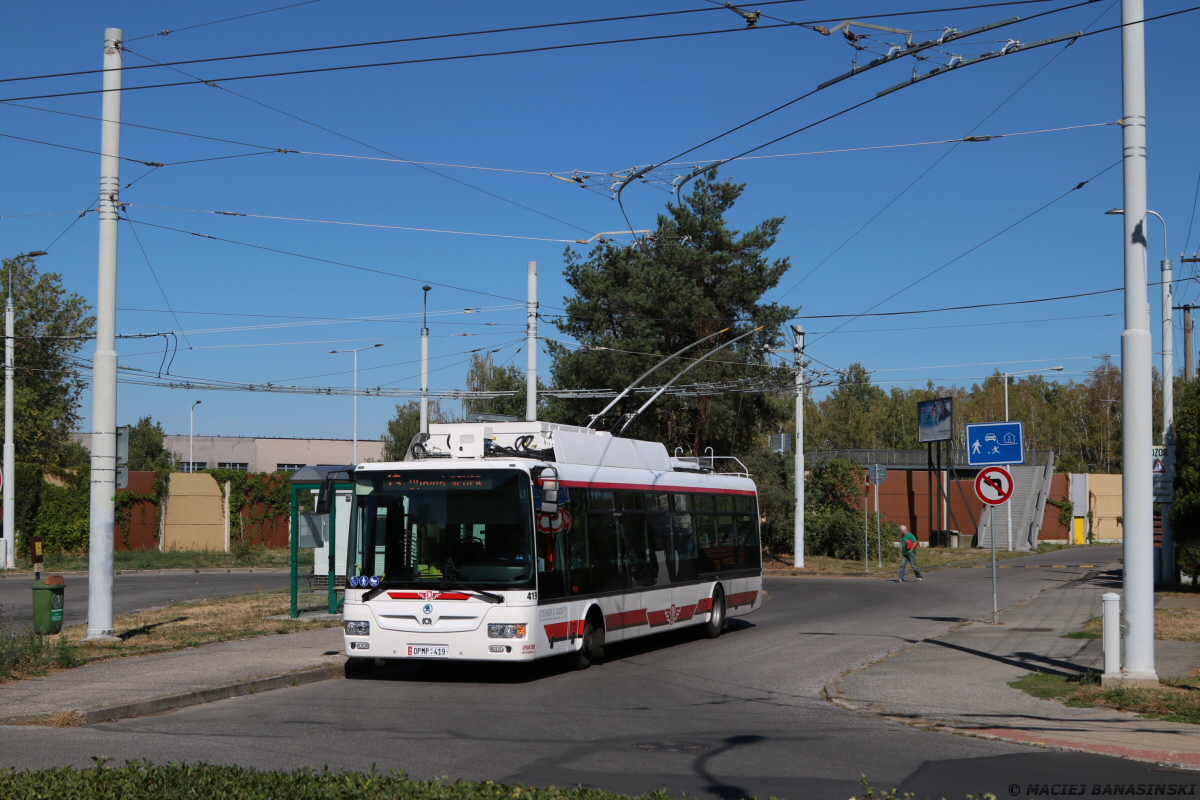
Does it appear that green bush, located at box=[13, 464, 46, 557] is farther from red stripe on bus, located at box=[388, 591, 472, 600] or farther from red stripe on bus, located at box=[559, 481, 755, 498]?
red stripe on bus, located at box=[388, 591, 472, 600]

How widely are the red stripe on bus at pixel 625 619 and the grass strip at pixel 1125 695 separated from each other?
5231mm

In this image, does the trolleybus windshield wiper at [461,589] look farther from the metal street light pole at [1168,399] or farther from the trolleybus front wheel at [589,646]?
the metal street light pole at [1168,399]

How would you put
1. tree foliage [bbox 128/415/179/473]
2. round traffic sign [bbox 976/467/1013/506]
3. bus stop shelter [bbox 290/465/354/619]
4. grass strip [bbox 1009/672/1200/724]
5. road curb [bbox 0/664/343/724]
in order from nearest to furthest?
road curb [bbox 0/664/343/724], grass strip [bbox 1009/672/1200/724], round traffic sign [bbox 976/467/1013/506], bus stop shelter [bbox 290/465/354/619], tree foliage [bbox 128/415/179/473]

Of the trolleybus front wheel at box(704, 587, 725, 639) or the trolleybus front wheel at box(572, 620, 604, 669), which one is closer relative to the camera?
the trolleybus front wheel at box(572, 620, 604, 669)

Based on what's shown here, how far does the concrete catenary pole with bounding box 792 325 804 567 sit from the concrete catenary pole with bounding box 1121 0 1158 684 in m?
24.7

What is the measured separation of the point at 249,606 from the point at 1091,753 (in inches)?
739

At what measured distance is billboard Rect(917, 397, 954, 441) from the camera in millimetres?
56250

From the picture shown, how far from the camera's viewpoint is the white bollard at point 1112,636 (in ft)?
40.5

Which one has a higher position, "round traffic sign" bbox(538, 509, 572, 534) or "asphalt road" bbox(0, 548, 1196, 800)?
"round traffic sign" bbox(538, 509, 572, 534)

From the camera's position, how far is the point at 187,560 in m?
43.1

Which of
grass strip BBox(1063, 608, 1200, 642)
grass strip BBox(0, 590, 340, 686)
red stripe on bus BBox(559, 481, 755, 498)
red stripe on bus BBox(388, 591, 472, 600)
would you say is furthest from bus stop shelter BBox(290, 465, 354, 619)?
grass strip BBox(1063, 608, 1200, 642)

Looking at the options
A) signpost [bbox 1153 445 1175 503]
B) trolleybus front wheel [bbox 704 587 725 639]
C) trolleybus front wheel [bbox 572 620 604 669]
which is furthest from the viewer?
signpost [bbox 1153 445 1175 503]

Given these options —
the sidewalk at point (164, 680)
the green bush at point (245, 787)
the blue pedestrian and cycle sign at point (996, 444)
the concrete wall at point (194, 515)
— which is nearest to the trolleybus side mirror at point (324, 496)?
the sidewalk at point (164, 680)

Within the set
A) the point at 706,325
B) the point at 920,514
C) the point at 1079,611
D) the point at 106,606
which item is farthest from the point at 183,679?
the point at 920,514
